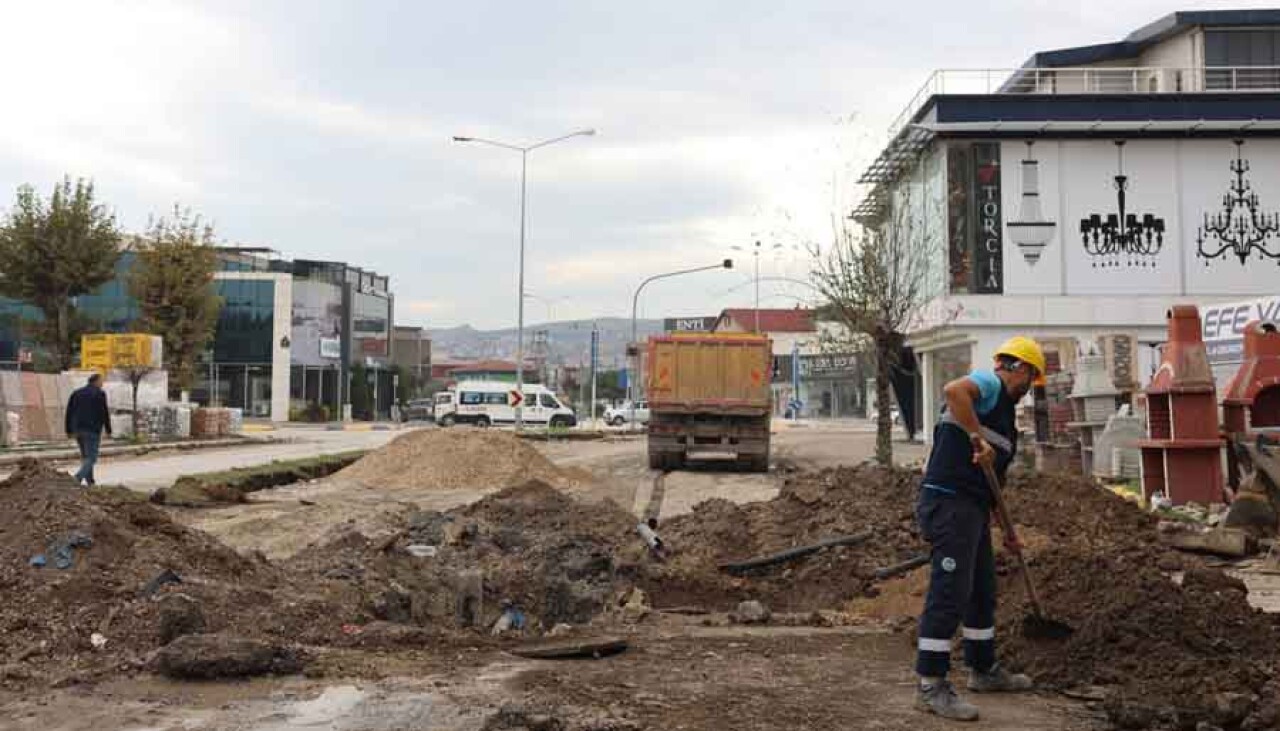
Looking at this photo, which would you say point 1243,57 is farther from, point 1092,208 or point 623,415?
point 623,415

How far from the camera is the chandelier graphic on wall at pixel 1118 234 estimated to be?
37250mm

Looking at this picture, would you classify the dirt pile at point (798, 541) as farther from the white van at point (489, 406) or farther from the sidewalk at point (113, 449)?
the white van at point (489, 406)

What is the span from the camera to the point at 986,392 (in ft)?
19.4

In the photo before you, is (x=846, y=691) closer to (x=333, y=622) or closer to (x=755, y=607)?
(x=755, y=607)

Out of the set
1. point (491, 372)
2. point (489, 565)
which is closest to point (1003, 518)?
point (489, 565)

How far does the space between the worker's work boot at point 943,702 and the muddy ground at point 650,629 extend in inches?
4.0

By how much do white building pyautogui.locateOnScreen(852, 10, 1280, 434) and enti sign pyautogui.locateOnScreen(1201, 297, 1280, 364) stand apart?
605 inches

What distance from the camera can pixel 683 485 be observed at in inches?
877

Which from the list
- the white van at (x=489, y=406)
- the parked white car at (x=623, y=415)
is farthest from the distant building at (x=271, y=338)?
the parked white car at (x=623, y=415)

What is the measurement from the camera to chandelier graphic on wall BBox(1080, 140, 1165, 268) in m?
37.2

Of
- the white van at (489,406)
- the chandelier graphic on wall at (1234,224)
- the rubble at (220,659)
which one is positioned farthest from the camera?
Result: the white van at (489,406)

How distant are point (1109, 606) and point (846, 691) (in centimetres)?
168

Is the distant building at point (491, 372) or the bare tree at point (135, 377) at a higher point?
the distant building at point (491, 372)

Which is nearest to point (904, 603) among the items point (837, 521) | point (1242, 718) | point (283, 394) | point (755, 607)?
point (755, 607)
